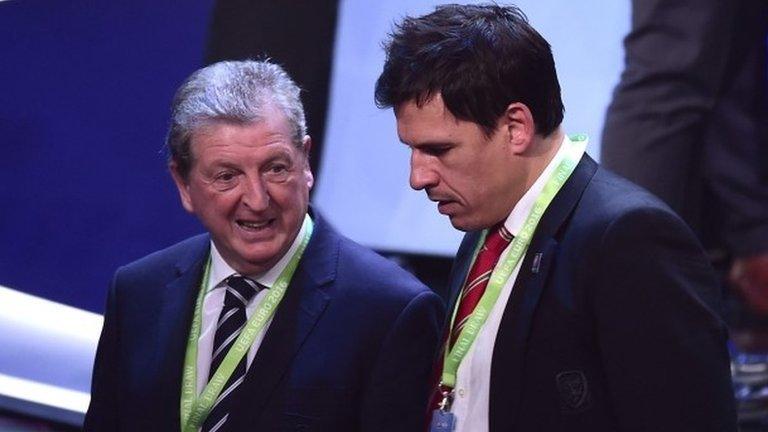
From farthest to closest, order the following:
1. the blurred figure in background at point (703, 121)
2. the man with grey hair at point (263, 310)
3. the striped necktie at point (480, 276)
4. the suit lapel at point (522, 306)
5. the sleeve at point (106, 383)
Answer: the blurred figure in background at point (703, 121) → the sleeve at point (106, 383) → the man with grey hair at point (263, 310) → the striped necktie at point (480, 276) → the suit lapel at point (522, 306)

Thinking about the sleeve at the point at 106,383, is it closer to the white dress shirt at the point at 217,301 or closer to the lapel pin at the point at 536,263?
the white dress shirt at the point at 217,301

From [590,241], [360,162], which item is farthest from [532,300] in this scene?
[360,162]

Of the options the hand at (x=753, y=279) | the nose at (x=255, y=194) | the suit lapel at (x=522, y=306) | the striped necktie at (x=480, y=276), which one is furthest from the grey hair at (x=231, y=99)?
the hand at (x=753, y=279)

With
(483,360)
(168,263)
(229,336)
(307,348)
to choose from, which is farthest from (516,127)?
(168,263)

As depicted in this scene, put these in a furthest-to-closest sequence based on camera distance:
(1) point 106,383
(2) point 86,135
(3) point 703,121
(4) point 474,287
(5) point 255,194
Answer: (2) point 86,135 < (3) point 703,121 < (1) point 106,383 < (5) point 255,194 < (4) point 474,287

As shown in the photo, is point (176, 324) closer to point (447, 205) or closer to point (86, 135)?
Result: point (447, 205)

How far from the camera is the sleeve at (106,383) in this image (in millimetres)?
3387

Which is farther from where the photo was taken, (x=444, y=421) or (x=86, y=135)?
(x=86, y=135)

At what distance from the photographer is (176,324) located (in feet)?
10.9

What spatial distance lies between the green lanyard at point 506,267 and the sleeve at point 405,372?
11cm

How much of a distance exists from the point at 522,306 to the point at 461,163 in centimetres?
29

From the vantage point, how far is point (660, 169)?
4.46 m

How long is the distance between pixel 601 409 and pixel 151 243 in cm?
243

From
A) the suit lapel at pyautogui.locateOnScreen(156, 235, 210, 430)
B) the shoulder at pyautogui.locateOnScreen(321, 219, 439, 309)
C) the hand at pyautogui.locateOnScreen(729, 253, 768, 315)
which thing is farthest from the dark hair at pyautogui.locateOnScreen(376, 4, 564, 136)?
the hand at pyautogui.locateOnScreen(729, 253, 768, 315)
